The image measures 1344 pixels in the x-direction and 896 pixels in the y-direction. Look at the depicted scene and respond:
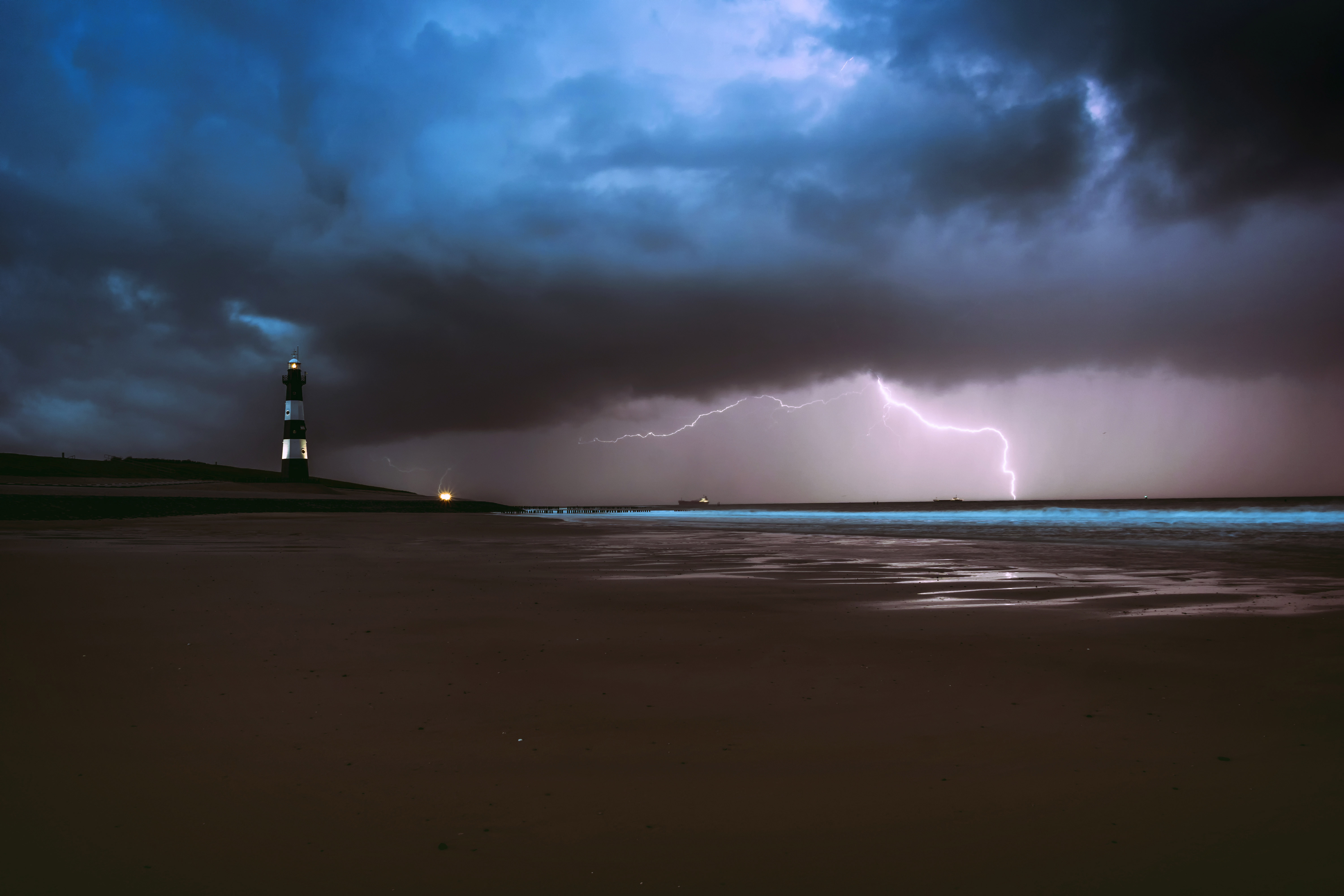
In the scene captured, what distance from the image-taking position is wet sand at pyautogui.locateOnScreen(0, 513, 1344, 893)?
2660 millimetres

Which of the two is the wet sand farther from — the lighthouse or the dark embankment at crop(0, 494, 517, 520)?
the lighthouse

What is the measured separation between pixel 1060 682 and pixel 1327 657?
2.95 m

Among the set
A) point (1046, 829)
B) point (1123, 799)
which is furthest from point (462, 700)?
point (1123, 799)

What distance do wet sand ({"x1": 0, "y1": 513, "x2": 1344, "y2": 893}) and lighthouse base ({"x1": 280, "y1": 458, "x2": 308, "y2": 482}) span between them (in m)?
86.0

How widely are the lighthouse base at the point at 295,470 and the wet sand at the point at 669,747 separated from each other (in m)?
86.0

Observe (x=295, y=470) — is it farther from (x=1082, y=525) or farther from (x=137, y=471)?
(x=1082, y=525)

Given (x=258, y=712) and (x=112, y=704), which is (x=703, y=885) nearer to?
(x=258, y=712)

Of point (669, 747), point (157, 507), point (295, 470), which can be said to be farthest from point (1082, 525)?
point (295, 470)

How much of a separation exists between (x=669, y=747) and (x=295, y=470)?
9499 cm

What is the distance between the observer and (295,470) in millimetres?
85625

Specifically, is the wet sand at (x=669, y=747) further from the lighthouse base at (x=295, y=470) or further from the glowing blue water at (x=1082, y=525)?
the lighthouse base at (x=295, y=470)

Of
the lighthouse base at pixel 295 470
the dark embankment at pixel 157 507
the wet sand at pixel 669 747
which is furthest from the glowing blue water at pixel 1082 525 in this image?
the lighthouse base at pixel 295 470

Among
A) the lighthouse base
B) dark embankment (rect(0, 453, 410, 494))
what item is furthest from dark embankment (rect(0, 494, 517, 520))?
the lighthouse base

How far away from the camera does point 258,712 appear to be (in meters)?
4.46
